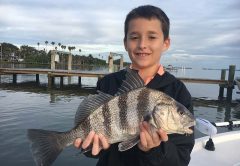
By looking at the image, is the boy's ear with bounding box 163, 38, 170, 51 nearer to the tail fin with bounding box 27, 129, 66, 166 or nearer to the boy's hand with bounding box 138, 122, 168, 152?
the boy's hand with bounding box 138, 122, 168, 152

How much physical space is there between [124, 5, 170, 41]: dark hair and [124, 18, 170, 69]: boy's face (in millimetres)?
51

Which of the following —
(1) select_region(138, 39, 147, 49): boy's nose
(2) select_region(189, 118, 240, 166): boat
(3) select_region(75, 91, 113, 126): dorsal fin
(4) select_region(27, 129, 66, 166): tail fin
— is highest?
(1) select_region(138, 39, 147, 49): boy's nose

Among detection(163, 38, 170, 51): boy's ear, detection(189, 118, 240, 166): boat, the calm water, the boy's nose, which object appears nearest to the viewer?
the boy's nose

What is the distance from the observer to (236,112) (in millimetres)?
21000

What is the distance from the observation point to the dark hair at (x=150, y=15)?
3093mm

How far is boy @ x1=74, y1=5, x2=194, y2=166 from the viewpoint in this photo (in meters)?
2.64

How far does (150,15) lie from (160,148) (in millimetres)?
1313

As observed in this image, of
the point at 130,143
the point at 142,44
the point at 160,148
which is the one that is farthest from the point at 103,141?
the point at 142,44

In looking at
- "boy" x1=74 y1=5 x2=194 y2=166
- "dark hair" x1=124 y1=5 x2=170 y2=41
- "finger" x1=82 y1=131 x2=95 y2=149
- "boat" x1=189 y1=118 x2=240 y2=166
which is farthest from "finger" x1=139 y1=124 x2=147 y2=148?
"boat" x1=189 y1=118 x2=240 y2=166

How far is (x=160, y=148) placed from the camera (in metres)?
2.60

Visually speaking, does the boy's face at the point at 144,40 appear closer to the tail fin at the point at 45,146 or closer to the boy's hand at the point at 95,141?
the boy's hand at the point at 95,141

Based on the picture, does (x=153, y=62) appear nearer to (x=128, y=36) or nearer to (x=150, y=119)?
(x=128, y=36)

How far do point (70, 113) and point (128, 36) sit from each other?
45.3 feet

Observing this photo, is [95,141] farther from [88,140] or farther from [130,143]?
[130,143]
